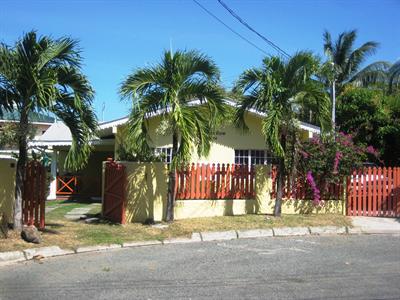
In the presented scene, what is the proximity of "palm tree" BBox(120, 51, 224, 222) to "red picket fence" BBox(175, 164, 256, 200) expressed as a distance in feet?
5.34

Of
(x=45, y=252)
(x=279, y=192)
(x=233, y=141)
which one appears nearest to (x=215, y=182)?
(x=279, y=192)

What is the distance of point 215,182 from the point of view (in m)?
15.1

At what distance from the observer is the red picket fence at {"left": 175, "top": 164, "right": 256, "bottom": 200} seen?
14.6 m

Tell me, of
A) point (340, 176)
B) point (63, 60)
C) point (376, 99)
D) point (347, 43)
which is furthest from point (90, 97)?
point (347, 43)

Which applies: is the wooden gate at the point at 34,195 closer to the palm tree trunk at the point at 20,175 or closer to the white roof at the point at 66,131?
the palm tree trunk at the point at 20,175

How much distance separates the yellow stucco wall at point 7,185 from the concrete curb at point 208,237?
8.25ft

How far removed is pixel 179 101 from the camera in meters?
12.8

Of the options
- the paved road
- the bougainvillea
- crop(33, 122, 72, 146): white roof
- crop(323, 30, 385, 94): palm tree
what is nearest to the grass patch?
the bougainvillea

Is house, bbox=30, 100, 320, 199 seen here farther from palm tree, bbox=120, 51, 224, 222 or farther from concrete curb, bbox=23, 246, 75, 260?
concrete curb, bbox=23, 246, 75, 260

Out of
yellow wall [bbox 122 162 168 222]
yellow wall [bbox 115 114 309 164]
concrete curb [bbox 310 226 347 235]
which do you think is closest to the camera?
concrete curb [bbox 310 226 347 235]

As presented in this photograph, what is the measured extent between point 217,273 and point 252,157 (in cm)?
1083

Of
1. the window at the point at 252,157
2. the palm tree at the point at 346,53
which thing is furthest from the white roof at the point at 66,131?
the palm tree at the point at 346,53

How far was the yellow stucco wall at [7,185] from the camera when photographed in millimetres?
11828

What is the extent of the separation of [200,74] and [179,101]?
87 centimetres
